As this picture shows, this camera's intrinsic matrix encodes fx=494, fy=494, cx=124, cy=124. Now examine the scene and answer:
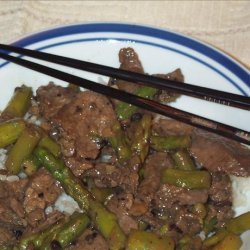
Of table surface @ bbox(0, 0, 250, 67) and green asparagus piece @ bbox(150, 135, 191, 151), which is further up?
table surface @ bbox(0, 0, 250, 67)

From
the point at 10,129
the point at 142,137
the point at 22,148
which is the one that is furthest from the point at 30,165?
the point at 142,137

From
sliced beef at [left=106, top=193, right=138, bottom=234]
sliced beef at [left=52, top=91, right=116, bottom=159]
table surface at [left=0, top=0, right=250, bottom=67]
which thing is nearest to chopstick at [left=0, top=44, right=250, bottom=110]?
sliced beef at [left=52, top=91, right=116, bottom=159]

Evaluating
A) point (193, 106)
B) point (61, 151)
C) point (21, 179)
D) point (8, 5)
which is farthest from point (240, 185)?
point (8, 5)

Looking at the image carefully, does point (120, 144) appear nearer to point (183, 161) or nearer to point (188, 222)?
point (183, 161)

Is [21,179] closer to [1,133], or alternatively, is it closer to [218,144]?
[1,133]

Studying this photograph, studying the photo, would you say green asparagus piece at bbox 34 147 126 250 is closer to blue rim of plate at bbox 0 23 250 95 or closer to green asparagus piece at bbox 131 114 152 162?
green asparagus piece at bbox 131 114 152 162

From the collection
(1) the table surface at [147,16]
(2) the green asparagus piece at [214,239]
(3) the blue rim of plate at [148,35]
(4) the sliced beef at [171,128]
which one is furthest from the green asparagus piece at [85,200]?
(1) the table surface at [147,16]

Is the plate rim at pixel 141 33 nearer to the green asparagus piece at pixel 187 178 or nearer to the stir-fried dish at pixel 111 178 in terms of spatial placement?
the stir-fried dish at pixel 111 178
